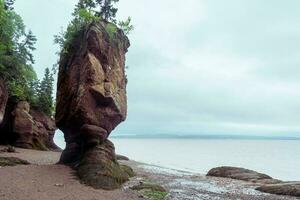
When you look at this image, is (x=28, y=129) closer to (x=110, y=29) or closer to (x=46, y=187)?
(x=110, y=29)

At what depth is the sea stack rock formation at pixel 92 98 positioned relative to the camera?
28.3 metres

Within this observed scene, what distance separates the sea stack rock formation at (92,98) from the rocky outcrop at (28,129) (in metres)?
20.4

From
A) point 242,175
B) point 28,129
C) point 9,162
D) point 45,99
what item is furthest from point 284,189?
point 45,99

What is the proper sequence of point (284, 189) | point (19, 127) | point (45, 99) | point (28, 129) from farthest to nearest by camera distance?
point (45, 99) < point (28, 129) < point (19, 127) < point (284, 189)

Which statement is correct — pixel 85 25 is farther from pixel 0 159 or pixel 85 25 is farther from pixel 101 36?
pixel 0 159

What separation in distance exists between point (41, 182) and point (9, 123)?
3187 centimetres

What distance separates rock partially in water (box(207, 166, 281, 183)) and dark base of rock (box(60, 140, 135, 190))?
1216 centimetres

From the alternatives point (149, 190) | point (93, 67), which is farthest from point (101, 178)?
point (93, 67)

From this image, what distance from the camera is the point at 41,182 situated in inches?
865

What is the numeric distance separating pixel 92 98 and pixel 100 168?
19.5ft

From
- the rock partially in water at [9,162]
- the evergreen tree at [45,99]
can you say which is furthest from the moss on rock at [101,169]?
the evergreen tree at [45,99]

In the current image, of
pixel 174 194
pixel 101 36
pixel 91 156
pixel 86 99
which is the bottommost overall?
pixel 174 194

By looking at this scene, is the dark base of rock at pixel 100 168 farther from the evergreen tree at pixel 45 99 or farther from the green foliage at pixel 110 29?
the evergreen tree at pixel 45 99

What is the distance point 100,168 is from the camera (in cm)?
2525
